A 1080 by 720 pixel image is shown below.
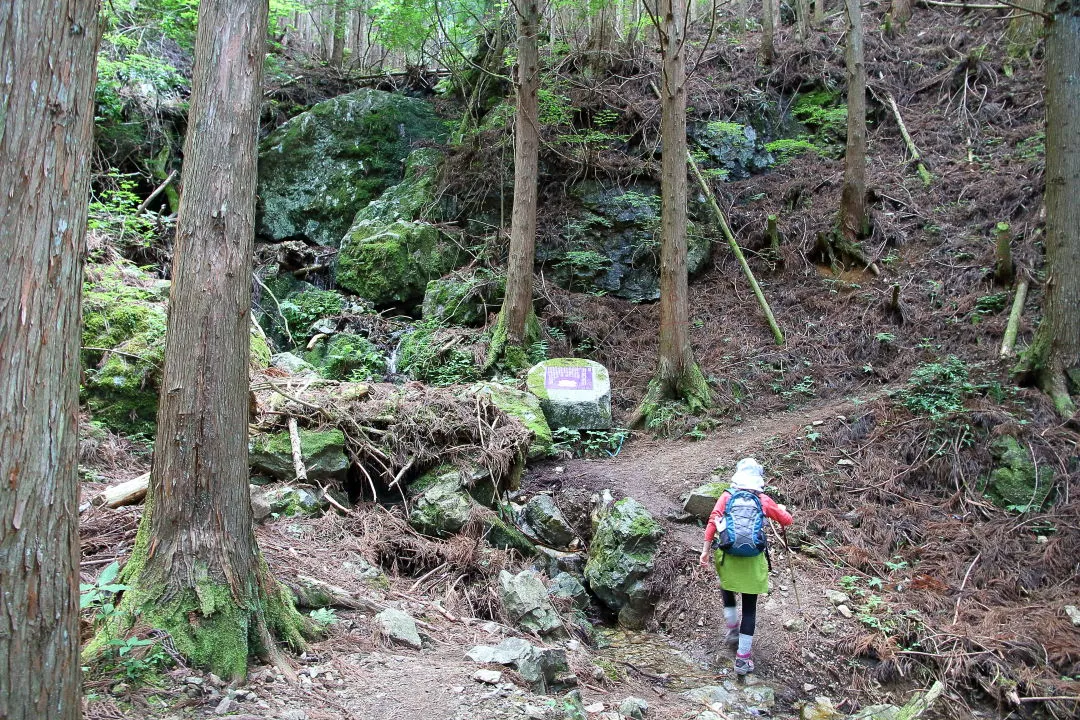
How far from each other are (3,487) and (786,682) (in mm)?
5029

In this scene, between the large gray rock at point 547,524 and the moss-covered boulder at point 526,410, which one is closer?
the large gray rock at point 547,524

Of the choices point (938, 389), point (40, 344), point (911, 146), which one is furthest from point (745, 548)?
point (911, 146)

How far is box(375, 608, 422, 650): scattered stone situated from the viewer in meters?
4.33

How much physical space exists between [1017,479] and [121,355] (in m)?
8.87

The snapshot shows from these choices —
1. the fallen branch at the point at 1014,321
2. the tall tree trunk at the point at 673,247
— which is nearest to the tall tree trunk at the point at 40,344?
the tall tree trunk at the point at 673,247

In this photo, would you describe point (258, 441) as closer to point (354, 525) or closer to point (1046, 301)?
point (354, 525)

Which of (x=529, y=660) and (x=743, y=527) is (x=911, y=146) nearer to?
(x=743, y=527)

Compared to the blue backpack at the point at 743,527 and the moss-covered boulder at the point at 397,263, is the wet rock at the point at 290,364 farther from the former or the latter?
the blue backpack at the point at 743,527

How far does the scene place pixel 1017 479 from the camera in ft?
21.8

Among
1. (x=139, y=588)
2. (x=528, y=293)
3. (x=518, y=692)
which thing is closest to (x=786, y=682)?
(x=518, y=692)

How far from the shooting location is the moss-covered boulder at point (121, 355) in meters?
6.30

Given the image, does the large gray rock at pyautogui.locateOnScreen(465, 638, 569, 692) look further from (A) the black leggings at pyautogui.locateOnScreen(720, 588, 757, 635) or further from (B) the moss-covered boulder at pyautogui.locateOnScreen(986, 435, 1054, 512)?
(B) the moss-covered boulder at pyautogui.locateOnScreen(986, 435, 1054, 512)

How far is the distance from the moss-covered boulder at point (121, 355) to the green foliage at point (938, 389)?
26.2ft

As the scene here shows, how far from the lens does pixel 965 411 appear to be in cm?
727
